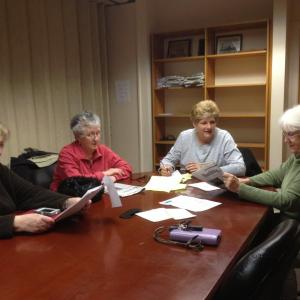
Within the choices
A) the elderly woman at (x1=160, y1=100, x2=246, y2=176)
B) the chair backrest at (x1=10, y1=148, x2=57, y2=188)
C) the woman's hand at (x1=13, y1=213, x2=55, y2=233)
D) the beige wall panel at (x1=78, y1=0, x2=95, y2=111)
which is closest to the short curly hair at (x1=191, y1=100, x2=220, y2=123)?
the elderly woman at (x1=160, y1=100, x2=246, y2=176)

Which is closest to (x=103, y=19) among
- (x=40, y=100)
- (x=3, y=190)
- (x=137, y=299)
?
(x=40, y=100)

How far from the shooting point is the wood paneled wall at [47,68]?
3.22 m

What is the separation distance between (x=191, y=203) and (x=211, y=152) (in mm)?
948

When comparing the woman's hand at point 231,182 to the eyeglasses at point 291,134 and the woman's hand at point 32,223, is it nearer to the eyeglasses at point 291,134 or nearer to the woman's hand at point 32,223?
the eyeglasses at point 291,134

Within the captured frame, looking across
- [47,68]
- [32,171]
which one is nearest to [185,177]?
[32,171]

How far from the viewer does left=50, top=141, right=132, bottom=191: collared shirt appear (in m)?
2.52

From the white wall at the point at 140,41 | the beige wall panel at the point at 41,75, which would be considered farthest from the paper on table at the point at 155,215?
the white wall at the point at 140,41

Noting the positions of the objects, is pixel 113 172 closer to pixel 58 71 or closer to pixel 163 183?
pixel 163 183

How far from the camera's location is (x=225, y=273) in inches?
46.9

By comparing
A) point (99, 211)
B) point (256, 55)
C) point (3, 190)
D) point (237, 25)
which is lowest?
point (99, 211)

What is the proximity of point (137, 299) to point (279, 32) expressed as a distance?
3.27 meters

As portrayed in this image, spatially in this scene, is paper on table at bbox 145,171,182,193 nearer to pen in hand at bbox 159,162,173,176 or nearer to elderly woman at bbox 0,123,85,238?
pen in hand at bbox 159,162,173,176

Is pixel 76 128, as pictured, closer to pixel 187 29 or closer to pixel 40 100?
pixel 40 100

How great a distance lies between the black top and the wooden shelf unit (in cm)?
256
